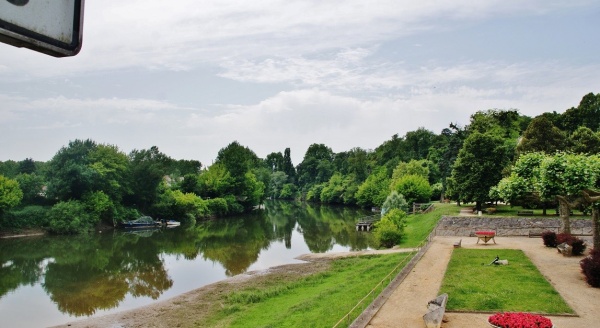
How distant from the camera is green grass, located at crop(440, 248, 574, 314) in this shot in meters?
16.5

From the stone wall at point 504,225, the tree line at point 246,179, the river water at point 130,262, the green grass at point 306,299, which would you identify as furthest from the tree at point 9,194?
the stone wall at point 504,225

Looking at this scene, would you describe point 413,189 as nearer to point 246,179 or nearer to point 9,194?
point 246,179

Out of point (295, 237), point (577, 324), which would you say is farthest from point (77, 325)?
point (295, 237)

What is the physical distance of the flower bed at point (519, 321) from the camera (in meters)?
12.7

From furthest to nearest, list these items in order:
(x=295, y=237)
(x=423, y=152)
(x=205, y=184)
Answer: (x=423, y=152) → (x=205, y=184) → (x=295, y=237)

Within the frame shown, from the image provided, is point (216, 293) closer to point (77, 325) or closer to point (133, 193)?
point (77, 325)

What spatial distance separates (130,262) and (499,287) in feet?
100

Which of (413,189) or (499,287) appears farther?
(413,189)

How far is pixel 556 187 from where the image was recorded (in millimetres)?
21906

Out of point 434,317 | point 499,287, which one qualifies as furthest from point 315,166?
point 434,317

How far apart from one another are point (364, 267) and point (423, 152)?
8195 cm

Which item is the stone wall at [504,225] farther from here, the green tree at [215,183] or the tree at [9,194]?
the green tree at [215,183]

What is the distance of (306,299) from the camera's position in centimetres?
2447

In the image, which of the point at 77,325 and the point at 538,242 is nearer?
the point at 77,325
